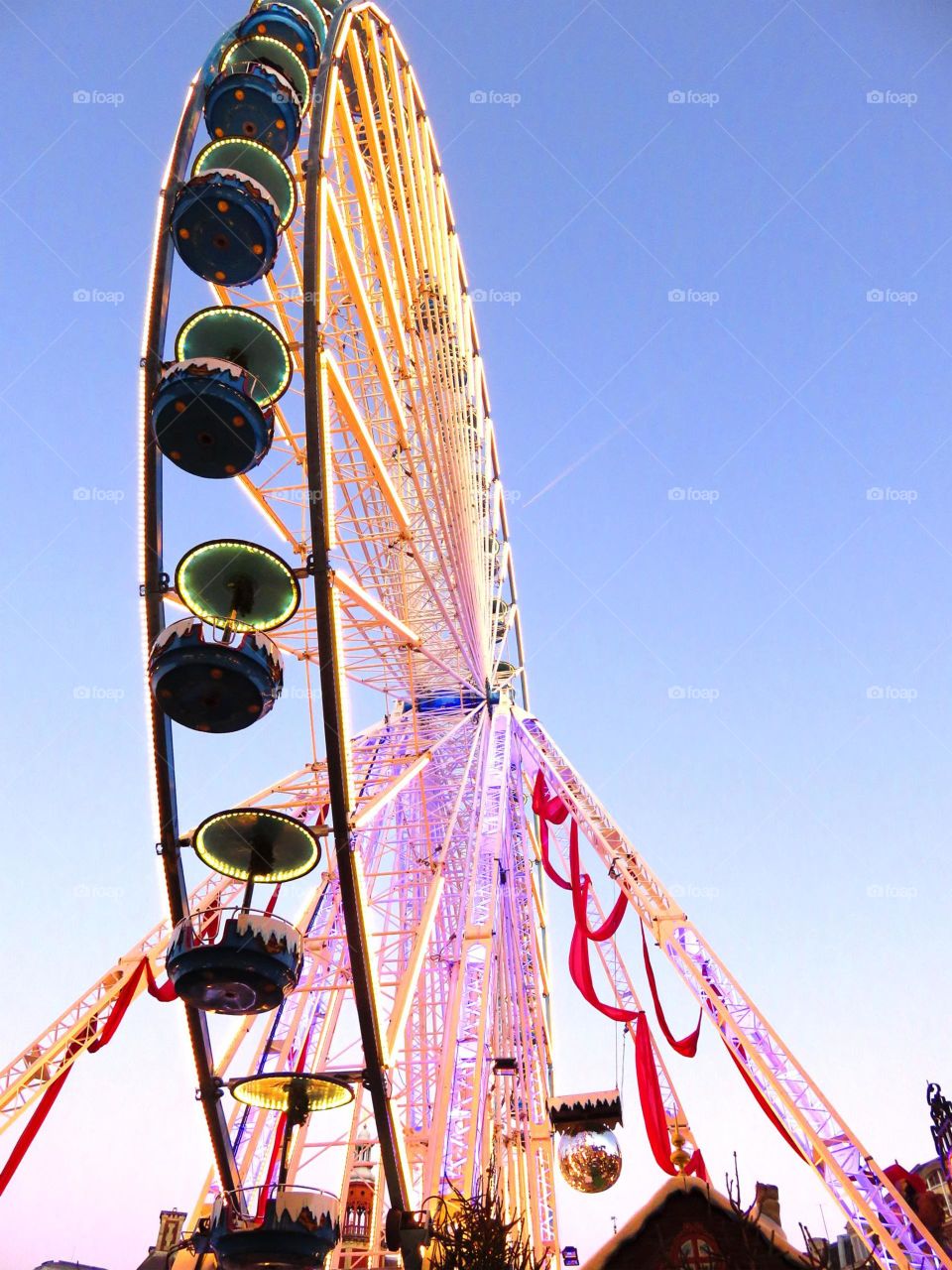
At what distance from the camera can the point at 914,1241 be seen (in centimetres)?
1089

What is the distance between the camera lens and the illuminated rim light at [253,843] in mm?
12477

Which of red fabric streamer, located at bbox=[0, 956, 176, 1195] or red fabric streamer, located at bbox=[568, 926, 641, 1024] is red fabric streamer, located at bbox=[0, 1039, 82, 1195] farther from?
red fabric streamer, located at bbox=[568, 926, 641, 1024]

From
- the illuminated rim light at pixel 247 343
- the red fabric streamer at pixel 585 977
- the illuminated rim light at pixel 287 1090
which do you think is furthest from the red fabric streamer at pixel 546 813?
the illuminated rim light at pixel 247 343

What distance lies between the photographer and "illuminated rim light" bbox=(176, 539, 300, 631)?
42.2 ft

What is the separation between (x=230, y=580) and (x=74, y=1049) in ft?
20.6

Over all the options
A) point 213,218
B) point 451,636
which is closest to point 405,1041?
point 451,636

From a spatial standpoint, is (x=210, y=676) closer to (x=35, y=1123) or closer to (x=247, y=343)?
(x=247, y=343)

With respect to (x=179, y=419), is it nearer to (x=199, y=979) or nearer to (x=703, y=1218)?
(x=199, y=979)

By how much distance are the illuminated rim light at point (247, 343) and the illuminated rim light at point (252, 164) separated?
61.5 inches

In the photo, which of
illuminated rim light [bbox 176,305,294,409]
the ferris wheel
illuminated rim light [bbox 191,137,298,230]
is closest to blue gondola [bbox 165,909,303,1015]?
the ferris wheel

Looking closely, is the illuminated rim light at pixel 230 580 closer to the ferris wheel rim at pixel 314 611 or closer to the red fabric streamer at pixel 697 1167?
the ferris wheel rim at pixel 314 611

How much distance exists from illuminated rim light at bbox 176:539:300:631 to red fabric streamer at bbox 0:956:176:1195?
4.71 metres

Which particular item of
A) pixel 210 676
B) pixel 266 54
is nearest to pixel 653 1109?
pixel 210 676

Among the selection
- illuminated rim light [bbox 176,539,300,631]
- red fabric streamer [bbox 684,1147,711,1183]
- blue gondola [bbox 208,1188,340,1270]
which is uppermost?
illuminated rim light [bbox 176,539,300,631]
